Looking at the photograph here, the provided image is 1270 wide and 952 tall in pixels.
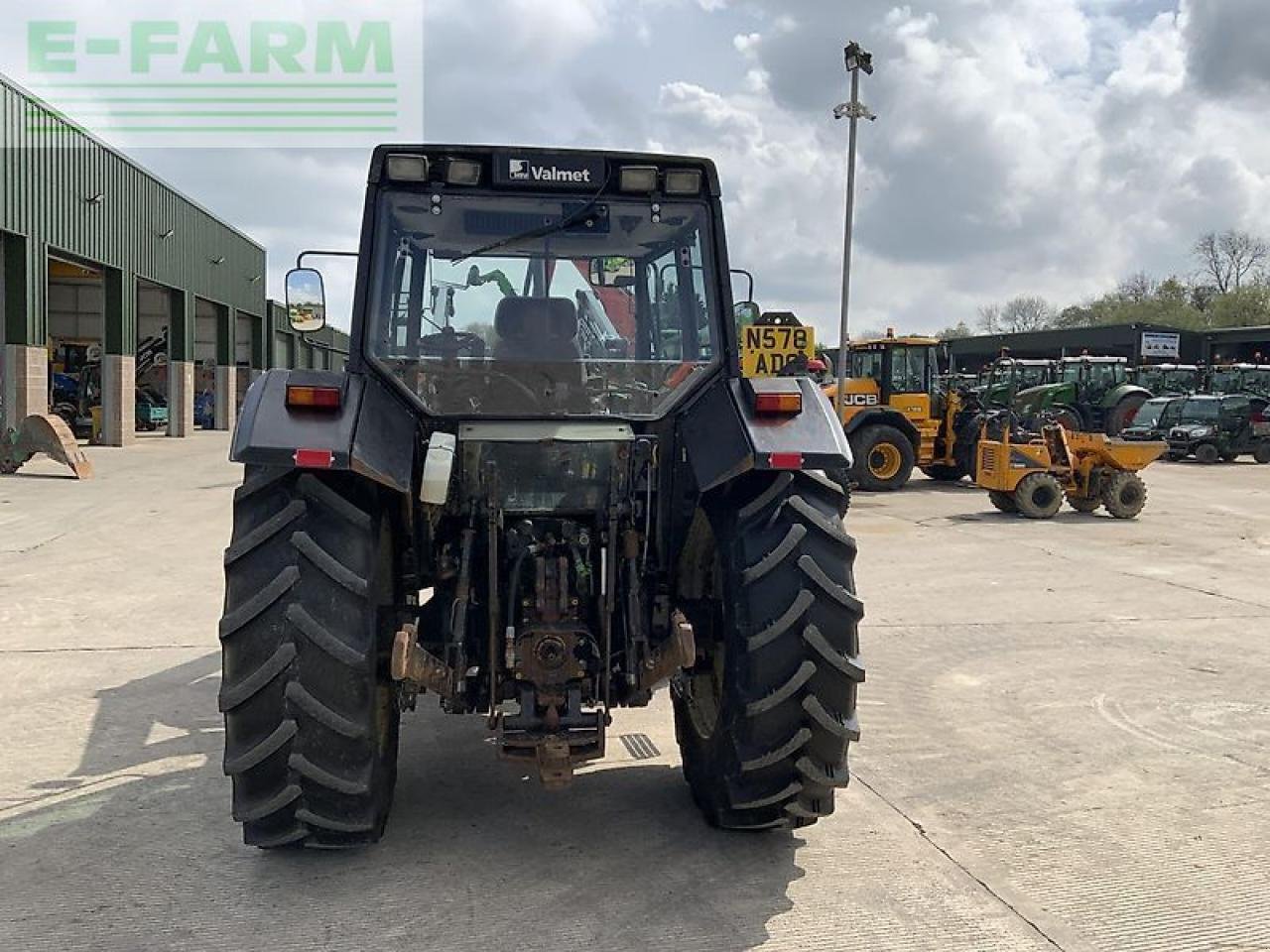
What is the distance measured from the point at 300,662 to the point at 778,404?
1866 millimetres

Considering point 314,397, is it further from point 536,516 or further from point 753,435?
point 753,435

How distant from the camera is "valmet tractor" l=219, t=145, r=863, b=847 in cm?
360

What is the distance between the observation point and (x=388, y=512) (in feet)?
13.3

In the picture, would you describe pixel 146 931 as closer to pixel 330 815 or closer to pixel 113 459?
pixel 330 815

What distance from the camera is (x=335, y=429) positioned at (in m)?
3.65

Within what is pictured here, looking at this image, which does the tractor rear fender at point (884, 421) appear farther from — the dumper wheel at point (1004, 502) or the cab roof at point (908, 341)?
the dumper wheel at point (1004, 502)

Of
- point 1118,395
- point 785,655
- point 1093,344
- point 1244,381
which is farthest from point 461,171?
point 1093,344

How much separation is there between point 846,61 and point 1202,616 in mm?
14622

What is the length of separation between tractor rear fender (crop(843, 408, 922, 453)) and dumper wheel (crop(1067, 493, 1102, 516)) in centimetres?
A: 372

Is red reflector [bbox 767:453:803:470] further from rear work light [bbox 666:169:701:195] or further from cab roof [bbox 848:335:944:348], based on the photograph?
cab roof [bbox 848:335:944:348]

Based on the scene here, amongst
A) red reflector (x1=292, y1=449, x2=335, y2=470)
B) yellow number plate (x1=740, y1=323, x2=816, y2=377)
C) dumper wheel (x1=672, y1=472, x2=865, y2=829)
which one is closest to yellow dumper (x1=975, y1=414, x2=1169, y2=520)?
yellow number plate (x1=740, y1=323, x2=816, y2=377)

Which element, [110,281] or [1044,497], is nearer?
[1044,497]

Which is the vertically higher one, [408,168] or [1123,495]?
[408,168]

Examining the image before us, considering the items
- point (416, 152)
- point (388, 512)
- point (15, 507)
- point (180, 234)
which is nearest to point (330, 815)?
point (388, 512)
